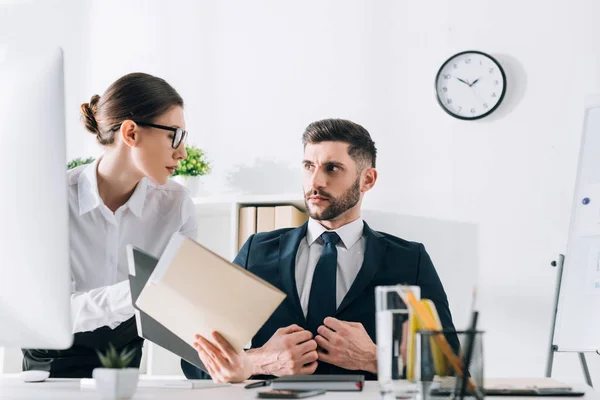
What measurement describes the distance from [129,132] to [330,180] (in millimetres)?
620

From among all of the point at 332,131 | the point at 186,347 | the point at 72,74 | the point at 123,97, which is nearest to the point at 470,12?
the point at 332,131

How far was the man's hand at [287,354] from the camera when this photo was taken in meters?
1.71

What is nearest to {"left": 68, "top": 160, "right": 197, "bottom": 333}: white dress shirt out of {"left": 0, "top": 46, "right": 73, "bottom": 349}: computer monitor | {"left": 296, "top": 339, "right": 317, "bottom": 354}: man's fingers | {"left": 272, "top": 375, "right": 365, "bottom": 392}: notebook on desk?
{"left": 296, "top": 339, "right": 317, "bottom": 354}: man's fingers

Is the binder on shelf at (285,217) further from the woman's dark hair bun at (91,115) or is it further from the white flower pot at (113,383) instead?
the white flower pot at (113,383)

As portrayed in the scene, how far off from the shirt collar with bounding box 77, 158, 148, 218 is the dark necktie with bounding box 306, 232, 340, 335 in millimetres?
545

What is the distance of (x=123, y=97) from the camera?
79.4 inches

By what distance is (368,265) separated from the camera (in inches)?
77.3

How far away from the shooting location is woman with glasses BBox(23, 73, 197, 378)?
1923 millimetres

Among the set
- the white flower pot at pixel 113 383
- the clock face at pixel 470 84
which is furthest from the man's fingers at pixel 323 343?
the clock face at pixel 470 84

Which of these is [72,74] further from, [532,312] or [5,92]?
[5,92]

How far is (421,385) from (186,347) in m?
0.59

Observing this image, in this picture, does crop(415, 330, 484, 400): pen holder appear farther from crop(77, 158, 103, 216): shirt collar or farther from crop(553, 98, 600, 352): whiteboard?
crop(553, 98, 600, 352): whiteboard

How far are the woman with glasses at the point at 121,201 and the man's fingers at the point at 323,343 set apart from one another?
0.50 metres

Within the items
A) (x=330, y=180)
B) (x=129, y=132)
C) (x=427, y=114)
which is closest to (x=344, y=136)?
(x=330, y=180)
